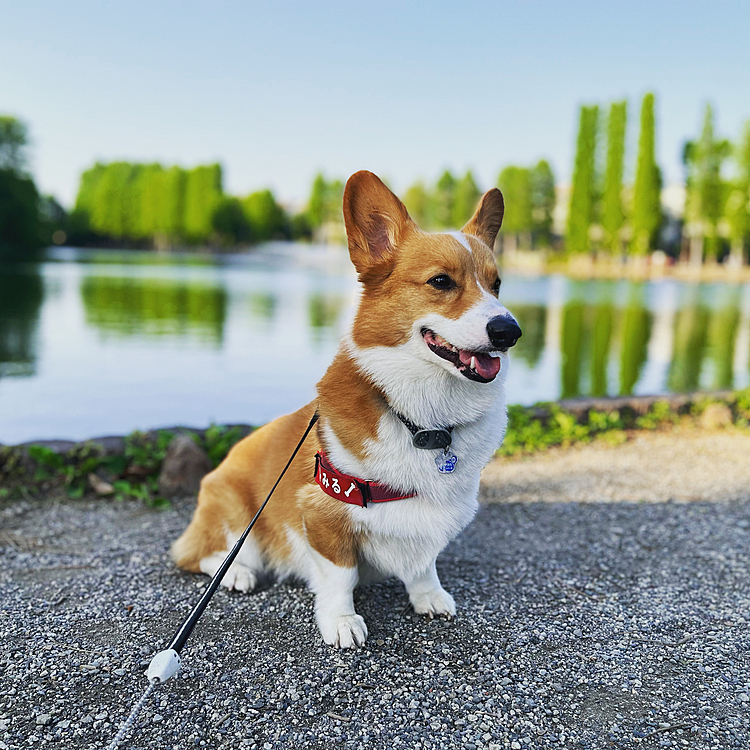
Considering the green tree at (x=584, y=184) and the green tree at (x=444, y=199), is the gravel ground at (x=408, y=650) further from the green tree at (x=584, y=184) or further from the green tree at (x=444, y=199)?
the green tree at (x=444, y=199)

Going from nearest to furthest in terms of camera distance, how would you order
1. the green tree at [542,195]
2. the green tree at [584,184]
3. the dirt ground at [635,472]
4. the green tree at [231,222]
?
1. the dirt ground at [635,472]
2. the green tree at [584,184]
3. the green tree at [542,195]
4. the green tree at [231,222]

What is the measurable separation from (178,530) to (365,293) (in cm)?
242

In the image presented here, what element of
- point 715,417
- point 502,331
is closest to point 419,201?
point 715,417

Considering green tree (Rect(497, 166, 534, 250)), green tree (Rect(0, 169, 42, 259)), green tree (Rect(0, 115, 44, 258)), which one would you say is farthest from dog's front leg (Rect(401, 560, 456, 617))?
green tree (Rect(497, 166, 534, 250))

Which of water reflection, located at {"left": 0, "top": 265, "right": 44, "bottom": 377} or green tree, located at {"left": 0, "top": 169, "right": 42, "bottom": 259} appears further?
green tree, located at {"left": 0, "top": 169, "right": 42, "bottom": 259}

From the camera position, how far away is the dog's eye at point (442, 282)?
8.54ft

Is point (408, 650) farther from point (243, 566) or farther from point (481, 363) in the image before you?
point (481, 363)

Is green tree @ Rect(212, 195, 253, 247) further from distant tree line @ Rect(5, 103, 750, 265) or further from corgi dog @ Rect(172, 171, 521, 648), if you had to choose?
corgi dog @ Rect(172, 171, 521, 648)

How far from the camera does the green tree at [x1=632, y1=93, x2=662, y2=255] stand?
52719 mm

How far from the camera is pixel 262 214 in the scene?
91938 mm

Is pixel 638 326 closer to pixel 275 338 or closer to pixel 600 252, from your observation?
pixel 275 338

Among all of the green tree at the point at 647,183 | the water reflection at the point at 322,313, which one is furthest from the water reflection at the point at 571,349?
the green tree at the point at 647,183

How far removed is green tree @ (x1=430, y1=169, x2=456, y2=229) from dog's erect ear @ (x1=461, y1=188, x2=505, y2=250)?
232ft

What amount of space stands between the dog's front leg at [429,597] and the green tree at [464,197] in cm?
6652
